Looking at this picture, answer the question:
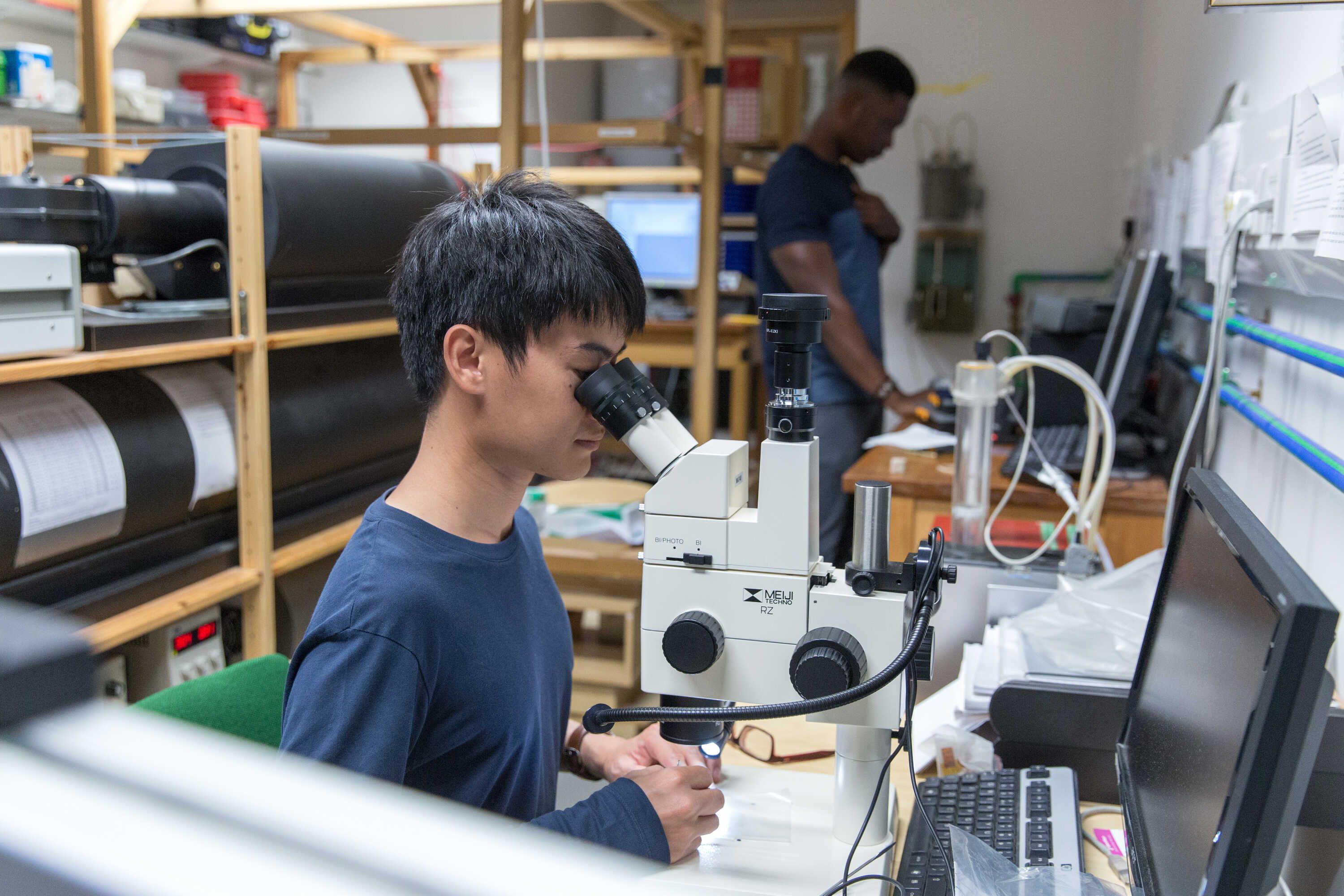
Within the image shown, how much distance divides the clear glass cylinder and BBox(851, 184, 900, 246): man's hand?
1337 millimetres

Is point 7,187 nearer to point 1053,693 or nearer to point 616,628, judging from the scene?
point 616,628

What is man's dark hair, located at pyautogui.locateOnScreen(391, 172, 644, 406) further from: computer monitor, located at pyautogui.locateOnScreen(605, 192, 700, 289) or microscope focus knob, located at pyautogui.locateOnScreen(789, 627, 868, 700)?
computer monitor, located at pyautogui.locateOnScreen(605, 192, 700, 289)

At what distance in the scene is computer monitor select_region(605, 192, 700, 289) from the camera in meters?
4.73

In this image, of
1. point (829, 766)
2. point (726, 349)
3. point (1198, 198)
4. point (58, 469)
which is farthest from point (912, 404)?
point (58, 469)

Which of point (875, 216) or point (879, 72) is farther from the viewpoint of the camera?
point (875, 216)

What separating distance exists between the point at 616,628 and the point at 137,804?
2365 millimetres

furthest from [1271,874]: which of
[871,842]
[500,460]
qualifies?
[500,460]

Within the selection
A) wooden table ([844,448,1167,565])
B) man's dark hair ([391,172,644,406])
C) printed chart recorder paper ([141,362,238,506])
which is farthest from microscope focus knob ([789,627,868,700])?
printed chart recorder paper ([141,362,238,506])

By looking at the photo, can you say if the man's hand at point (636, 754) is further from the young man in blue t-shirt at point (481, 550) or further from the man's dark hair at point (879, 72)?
the man's dark hair at point (879, 72)

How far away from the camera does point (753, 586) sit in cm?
78

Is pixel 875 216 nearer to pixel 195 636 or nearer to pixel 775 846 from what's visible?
pixel 195 636

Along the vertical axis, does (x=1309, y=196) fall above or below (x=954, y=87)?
below

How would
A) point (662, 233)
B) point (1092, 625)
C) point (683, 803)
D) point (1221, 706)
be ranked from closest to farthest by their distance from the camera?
point (1221, 706) → point (683, 803) → point (1092, 625) → point (662, 233)

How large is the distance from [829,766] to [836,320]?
1.62m
